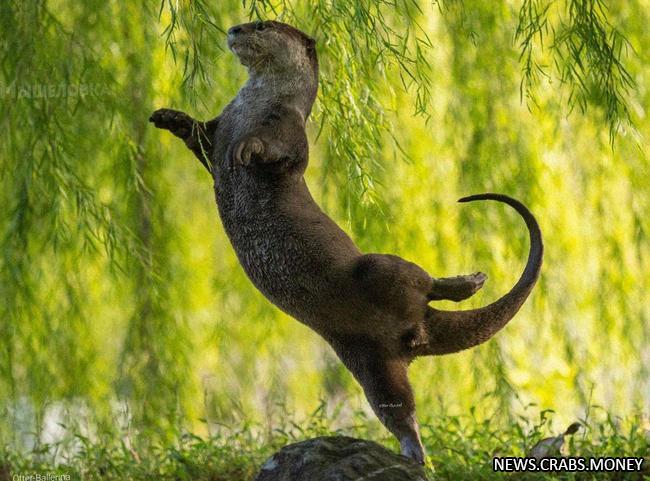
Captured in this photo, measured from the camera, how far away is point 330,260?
6.99ft

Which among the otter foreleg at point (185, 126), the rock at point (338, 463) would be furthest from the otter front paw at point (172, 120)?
the rock at point (338, 463)

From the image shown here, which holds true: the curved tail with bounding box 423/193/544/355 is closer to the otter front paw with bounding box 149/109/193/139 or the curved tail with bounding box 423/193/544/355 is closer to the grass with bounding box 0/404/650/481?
the otter front paw with bounding box 149/109/193/139

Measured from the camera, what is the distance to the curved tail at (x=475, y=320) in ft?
7.24

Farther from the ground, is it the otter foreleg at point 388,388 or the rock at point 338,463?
the otter foreleg at point 388,388

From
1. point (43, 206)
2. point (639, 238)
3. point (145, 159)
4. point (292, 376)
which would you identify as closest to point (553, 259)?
point (639, 238)

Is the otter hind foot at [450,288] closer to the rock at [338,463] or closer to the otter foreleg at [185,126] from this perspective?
the rock at [338,463]

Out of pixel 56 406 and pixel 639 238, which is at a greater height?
pixel 639 238

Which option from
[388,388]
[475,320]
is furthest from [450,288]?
[388,388]

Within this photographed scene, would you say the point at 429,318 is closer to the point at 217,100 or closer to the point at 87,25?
the point at 217,100

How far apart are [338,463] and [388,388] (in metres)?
0.35

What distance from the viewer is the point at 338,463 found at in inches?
94.0

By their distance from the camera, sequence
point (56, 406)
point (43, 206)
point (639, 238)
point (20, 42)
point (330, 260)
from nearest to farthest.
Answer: point (330, 260) → point (20, 42) → point (43, 206) → point (639, 238) → point (56, 406)

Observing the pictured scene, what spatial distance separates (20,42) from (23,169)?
1.37 feet

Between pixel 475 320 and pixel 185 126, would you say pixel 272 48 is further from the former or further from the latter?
pixel 475 320
